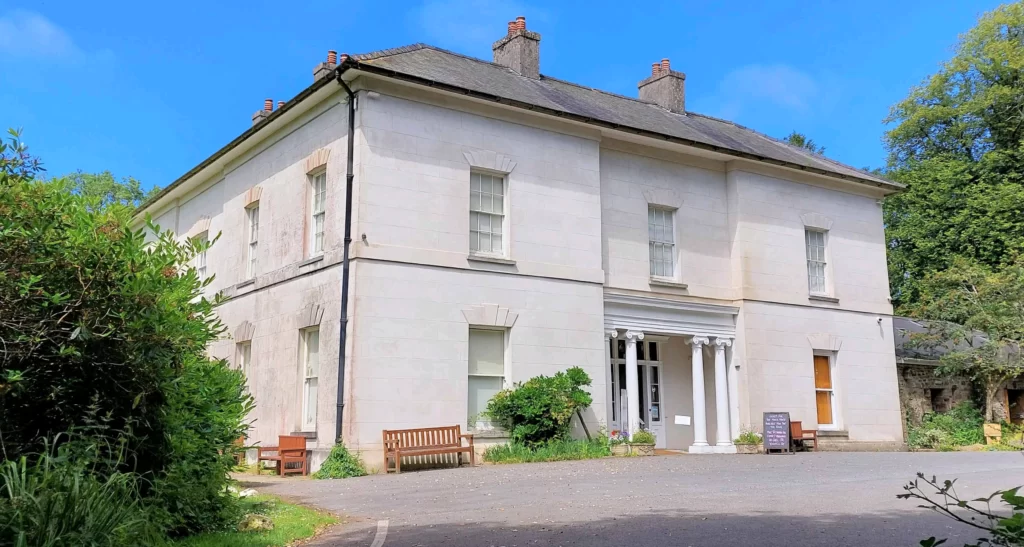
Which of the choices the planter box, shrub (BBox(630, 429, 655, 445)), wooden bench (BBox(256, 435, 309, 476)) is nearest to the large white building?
wooden bench (BBox(256, 435, 309, 476))

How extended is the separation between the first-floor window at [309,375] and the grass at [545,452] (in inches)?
141

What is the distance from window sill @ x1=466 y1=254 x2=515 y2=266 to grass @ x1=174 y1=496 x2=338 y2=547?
729 cm

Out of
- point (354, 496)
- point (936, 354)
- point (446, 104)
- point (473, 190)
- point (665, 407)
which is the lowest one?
Result: point (354, 496)

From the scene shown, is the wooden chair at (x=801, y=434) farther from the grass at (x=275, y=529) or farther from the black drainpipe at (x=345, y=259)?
the grass at (x=275, y=529)

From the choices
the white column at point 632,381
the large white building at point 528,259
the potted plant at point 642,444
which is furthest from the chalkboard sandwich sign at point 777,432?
the potted plant at point 642,444

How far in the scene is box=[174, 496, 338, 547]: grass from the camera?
23.9 ft

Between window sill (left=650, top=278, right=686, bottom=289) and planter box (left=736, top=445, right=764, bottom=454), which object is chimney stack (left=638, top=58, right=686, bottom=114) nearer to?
window sill (left=650, top=278, right=686, bottom=289)

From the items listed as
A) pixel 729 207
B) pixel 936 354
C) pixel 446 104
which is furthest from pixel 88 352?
pixel 936 354

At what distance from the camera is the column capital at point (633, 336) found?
62.0 ft

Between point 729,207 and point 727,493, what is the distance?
1168cm

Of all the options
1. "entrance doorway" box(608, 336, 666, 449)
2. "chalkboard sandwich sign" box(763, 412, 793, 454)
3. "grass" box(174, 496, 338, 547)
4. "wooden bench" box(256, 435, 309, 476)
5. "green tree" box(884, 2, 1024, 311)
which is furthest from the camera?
"green tree" box(884, 2, 1024, 311)

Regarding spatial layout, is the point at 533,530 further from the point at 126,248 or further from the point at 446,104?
the point at 446,104

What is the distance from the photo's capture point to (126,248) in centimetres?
650

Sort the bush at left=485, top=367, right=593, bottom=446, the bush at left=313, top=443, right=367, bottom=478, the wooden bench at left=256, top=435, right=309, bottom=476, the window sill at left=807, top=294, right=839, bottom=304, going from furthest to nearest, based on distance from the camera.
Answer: the window sill at left=807, top=294, right=839, bottom=304 → the bush at left=485, top=367, right=593, bottom=446 → the wooden bench at left=256, top=435, right=309, bottom=476 → the bush at left=313, top=443, right=367, bottom=478
